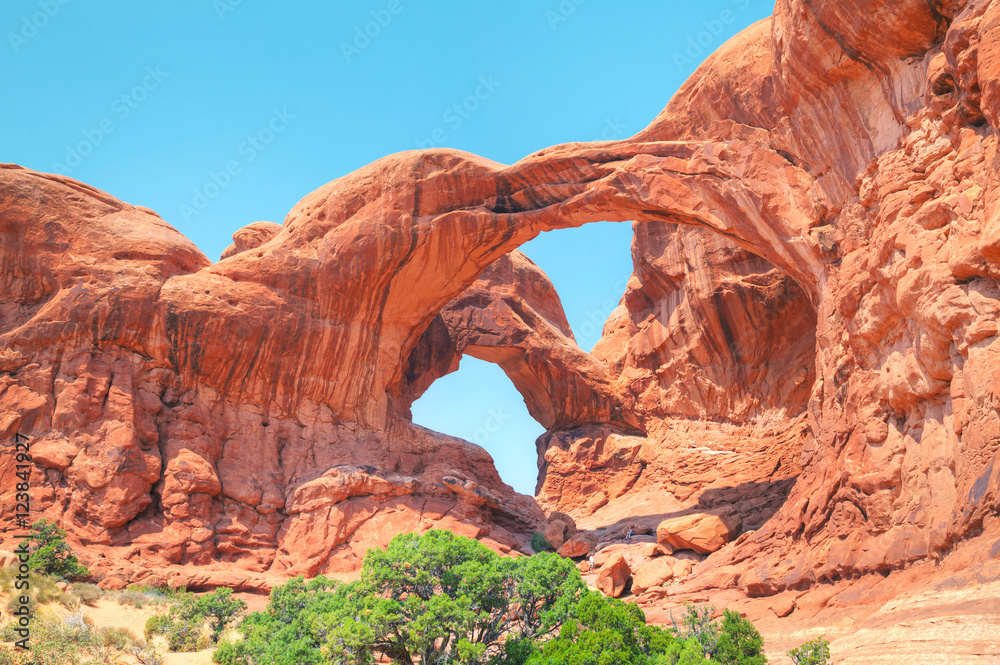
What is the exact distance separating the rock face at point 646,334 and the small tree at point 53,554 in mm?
877

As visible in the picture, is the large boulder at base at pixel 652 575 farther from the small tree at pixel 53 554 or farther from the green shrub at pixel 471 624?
the small tree at pixel 53 554

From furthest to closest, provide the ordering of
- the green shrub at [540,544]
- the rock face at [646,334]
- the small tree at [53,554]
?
the green shrub at [540,544] → the small tree at [53,554] → the rock face at [646,334]

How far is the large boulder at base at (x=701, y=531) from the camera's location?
59.6 feet

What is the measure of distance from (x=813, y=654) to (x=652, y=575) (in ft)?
26.1

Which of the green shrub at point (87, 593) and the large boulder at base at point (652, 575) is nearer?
the green shrub at point (87, 593)

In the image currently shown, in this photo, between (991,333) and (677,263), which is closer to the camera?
(991,333)

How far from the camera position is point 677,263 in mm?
27656

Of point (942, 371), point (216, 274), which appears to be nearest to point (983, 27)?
point (942, 371)

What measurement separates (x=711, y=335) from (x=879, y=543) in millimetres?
14805

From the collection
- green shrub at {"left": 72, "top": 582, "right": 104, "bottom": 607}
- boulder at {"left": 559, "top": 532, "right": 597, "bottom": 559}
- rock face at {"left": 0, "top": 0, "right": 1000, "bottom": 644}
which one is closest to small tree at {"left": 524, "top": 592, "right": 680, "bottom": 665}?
rock face at {"left": 0, "top": 0, "right": 1000, "bottom": 644}

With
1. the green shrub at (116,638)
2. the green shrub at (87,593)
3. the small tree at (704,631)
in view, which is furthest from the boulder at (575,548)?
the green shrub at (87,593)

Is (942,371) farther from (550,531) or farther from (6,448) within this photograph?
(6,448)

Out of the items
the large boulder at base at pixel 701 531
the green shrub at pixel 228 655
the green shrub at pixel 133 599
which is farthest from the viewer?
the large boulder at base at pixel 701 531

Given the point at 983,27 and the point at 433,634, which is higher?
the point at 983,27
